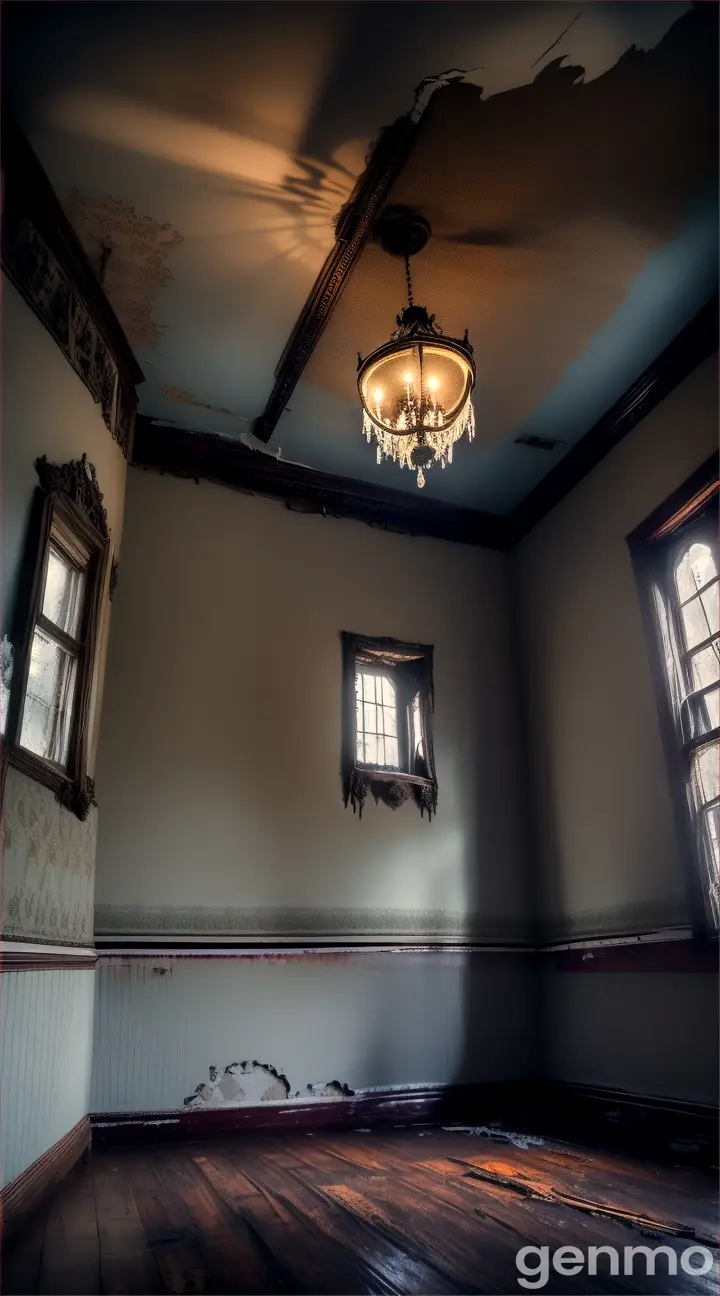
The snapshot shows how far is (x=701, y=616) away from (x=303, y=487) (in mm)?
2698

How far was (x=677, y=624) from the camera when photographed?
4.30 m

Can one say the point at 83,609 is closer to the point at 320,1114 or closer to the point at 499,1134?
the point at 320,1114

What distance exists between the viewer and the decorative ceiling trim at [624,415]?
13.8 feet

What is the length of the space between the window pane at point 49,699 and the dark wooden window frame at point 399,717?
1.91 meters

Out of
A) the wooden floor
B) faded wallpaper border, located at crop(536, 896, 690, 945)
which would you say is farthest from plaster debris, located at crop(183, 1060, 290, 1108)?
faded wallpaper border, located at crop(536, 896, 690, 945)

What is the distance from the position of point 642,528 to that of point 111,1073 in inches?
157

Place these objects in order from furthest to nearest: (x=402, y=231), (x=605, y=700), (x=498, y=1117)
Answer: (x=605, y=700), (x=498, y=1117), (x=402, y=231)

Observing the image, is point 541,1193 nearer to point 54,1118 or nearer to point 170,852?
point 54,1118

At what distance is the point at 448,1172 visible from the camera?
3115 millimetres

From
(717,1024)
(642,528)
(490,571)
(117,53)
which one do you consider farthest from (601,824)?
(117,53)

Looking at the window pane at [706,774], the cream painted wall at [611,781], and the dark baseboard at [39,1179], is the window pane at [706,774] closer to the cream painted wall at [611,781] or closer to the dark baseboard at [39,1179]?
the cream painted wall at [611,781]

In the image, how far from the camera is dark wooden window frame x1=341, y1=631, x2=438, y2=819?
493 centimetres

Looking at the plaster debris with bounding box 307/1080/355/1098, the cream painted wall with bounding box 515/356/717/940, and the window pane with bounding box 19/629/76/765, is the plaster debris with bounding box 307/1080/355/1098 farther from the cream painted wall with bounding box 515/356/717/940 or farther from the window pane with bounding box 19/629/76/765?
the window pane with bounding box 19/629/76/765

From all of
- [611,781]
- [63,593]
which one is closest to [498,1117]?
[611,781]
